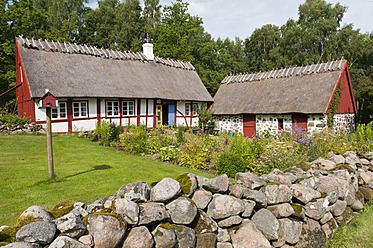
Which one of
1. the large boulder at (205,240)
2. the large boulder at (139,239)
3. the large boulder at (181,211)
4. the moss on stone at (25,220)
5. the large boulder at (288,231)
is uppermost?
the moss on stone at (25,220)

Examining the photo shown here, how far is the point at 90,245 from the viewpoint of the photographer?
2832 mm

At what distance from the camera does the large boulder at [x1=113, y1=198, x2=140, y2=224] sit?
3.16 metres

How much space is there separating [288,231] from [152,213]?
100 inches

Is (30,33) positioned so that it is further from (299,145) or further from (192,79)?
(299,145)

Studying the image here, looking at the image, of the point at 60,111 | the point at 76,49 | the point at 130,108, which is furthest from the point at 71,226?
the point at 76,49

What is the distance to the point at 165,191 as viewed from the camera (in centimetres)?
356

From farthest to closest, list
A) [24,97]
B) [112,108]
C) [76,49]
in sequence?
[76,49]
[112,108]
[24,97]

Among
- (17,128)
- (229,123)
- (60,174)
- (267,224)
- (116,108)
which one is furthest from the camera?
(229,123)

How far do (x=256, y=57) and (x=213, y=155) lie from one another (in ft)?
121

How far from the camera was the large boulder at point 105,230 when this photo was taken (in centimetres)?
Result: 290

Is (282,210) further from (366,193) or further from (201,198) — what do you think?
(366,193)

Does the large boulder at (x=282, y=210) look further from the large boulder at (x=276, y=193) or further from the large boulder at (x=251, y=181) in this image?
the large boulder at (x=251, y=181)

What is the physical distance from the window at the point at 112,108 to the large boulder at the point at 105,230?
16192 mm

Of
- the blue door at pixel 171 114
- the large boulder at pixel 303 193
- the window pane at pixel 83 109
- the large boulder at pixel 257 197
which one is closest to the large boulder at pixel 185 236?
the large boulder at pixel 257 197
